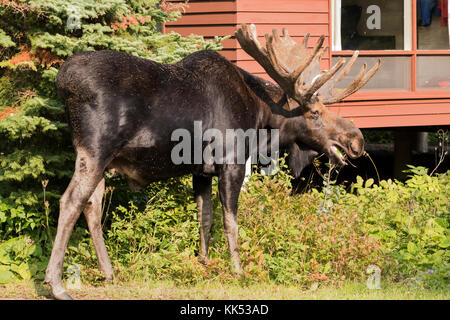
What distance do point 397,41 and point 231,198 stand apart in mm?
8261

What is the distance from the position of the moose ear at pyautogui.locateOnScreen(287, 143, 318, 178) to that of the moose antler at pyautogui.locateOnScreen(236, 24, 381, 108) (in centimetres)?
51

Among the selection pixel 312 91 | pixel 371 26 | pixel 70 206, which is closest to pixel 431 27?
pixel 371 26

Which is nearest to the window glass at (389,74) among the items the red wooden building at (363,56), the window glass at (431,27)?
the red wooden building at (363,56)

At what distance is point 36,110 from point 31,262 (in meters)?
1.57

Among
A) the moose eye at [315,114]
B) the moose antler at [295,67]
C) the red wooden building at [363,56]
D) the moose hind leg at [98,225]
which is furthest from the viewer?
the red wooden building at [363,56]

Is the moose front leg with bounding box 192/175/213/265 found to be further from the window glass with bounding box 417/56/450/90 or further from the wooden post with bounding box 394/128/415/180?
the wooden post with bounding box 394/128/415/180

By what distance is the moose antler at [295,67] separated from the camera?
6440 mm

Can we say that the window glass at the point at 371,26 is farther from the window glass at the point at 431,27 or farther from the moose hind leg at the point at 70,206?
the moose hind leg at the point at 70,206

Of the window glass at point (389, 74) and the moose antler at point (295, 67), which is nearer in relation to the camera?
the moose antler at point (295, 67)

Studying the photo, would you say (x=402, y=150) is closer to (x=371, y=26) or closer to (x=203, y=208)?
(x=371, y=26)

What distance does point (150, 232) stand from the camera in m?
6.96

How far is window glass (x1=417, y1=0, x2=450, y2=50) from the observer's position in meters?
13.5

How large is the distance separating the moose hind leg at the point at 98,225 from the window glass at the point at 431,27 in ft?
31.4

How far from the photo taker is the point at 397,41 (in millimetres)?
13242
